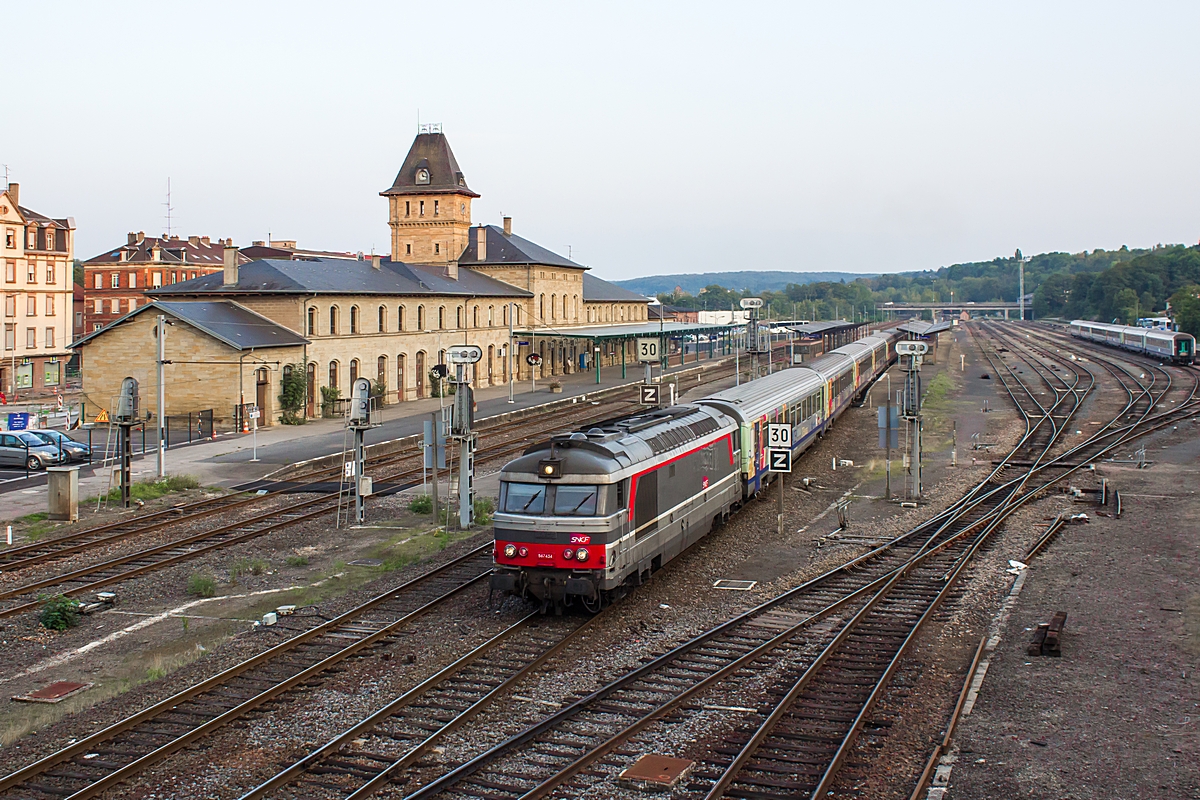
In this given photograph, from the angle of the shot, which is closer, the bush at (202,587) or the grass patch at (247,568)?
the bush at (202,587)

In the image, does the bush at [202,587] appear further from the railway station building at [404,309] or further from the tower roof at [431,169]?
the tower roof at [431,169]

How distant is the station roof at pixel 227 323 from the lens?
4700 cm

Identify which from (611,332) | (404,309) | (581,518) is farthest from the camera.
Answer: (611,332)

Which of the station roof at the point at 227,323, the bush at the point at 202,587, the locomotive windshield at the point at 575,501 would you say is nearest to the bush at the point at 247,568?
the bush at the point at 202,587

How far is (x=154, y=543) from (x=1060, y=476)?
86.0 feet

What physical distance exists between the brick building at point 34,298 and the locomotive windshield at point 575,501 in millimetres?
57161

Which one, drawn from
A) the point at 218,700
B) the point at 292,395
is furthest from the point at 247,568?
the point at 292,395

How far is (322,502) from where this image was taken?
2998cm

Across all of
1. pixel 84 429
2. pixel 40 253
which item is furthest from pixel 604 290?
pixel 84 429

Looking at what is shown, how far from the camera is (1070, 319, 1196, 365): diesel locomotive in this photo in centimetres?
8244

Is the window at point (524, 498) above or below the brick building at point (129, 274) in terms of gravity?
below

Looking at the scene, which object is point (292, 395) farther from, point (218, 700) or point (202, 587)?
point (218, 700)

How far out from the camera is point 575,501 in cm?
1689

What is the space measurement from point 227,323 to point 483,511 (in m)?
26.9
